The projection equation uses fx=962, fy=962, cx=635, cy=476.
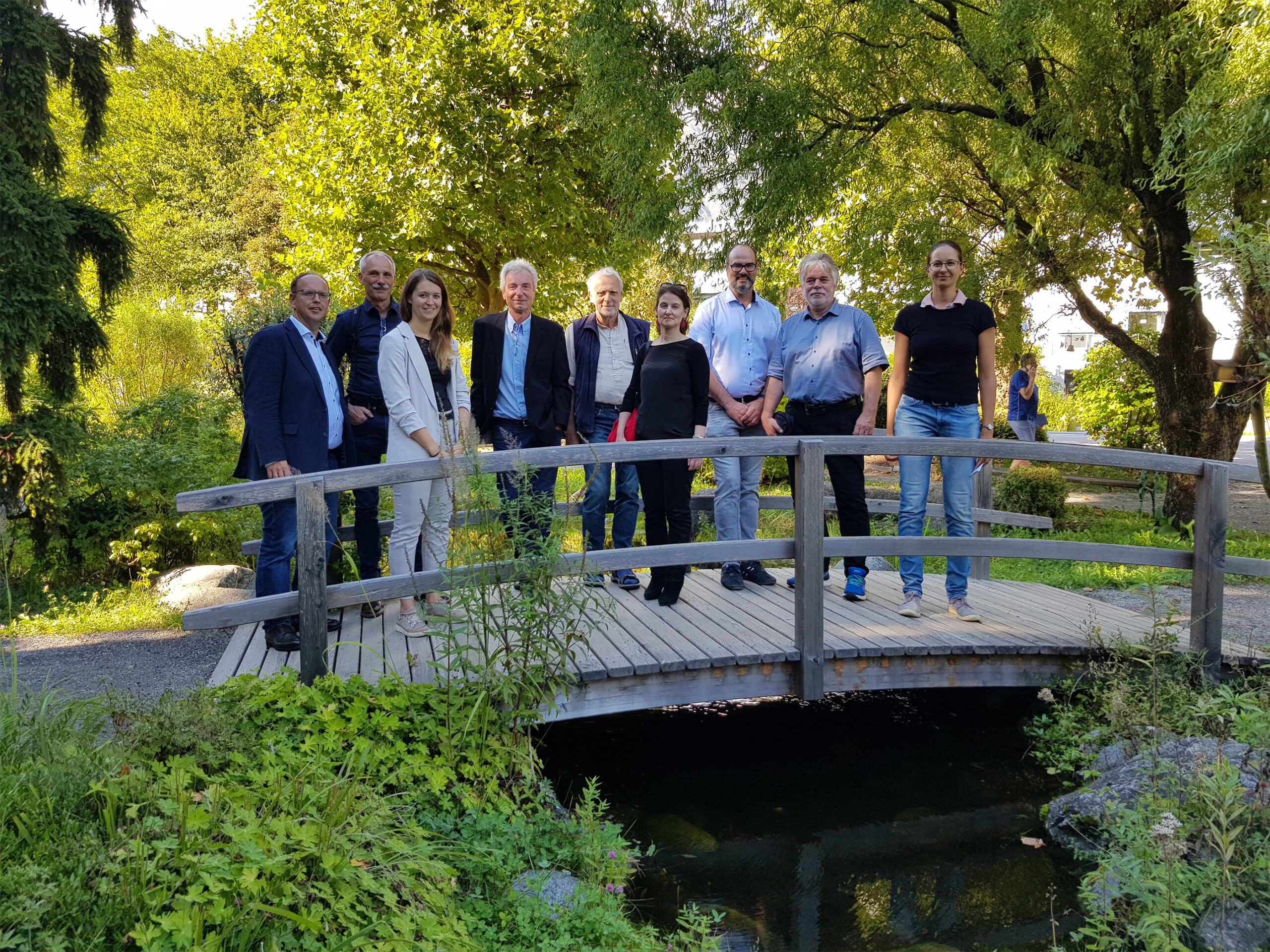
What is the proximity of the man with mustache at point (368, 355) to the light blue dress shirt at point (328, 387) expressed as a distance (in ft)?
0.61

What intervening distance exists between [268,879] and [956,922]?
266 centimetres

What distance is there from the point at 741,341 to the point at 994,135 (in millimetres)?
6820

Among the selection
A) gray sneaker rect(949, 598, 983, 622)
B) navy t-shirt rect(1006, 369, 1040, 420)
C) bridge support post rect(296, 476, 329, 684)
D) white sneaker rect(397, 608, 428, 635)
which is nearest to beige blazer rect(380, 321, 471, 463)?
bridge support post rect(296, 476, 329, 684)

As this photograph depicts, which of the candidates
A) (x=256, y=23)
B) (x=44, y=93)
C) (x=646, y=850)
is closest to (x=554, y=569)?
(x=646, y=850)

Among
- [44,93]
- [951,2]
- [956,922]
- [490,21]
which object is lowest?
[956,922]

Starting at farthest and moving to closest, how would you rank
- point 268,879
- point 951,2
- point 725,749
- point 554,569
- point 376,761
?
point 951,2 → point 725,749 → point 554,569 → point 376,761 → point 268,879

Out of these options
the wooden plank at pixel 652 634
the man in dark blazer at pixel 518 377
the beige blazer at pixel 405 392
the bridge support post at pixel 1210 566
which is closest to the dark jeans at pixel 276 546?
the beige blazer at pixel 405 392

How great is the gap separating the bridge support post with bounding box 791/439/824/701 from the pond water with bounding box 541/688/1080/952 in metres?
0.71

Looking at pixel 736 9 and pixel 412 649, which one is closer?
pixel 412 649

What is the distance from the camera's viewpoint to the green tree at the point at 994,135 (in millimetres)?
9031

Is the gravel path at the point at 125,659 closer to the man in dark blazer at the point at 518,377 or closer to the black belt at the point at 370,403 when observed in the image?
the black belt at the point at 370,403

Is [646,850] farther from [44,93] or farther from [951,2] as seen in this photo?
[951,2]

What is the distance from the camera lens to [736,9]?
10.7m

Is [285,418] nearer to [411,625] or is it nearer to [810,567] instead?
[411,625]
